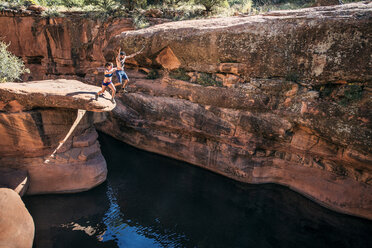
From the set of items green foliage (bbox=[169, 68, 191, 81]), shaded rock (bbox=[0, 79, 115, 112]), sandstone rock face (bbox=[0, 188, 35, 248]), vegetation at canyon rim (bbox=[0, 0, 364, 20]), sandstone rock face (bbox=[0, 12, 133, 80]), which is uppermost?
vegetation at canyon rim (bbox=[0, 0, 364, 20])

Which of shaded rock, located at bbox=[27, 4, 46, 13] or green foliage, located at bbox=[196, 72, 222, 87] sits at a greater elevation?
shaded rock, located at bbox=[27, 4, 46, 13]

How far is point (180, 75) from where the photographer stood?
372 inches

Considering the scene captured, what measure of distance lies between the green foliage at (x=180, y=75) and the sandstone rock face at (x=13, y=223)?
6757 millimetres

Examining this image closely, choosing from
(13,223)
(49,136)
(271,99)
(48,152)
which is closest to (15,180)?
(48,152)

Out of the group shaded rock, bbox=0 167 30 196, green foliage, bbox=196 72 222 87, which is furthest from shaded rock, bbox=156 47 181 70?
shaded rock, bbox=0 167 30 196

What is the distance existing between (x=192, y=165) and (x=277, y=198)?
3.62 m

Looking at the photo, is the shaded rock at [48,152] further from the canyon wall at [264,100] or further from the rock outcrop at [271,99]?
the rock outcrop at [271,99]

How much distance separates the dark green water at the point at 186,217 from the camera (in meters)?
6.27

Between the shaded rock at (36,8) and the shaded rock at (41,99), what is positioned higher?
the shaded rock at (36,8)

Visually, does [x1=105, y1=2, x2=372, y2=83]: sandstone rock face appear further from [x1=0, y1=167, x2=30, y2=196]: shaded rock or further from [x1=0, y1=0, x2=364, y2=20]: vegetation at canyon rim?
[x1=0, y1=167, x2=30, y2=196]: shaded rock

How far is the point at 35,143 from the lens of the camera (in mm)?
7199

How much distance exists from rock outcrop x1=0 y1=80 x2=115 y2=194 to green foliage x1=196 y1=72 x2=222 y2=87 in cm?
365

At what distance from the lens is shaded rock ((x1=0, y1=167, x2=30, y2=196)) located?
21.5ft

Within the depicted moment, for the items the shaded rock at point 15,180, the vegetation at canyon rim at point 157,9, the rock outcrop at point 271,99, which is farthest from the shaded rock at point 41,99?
the vegetation at canyon rim at point 157,9
